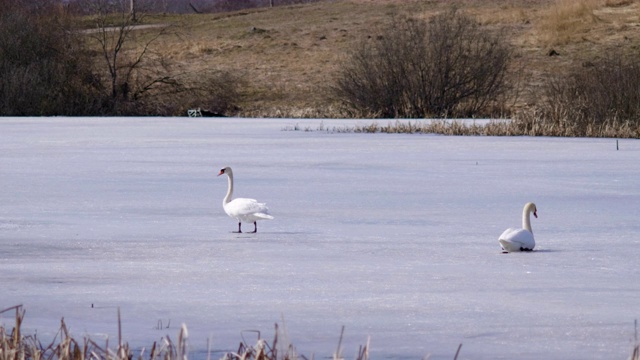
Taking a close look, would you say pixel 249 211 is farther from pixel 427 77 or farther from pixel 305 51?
pixel 305 51

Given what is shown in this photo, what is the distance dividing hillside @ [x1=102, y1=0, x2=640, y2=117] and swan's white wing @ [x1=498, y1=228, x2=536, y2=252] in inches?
1328

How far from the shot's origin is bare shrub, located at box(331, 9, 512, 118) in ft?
119

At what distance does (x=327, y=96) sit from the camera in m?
47.4

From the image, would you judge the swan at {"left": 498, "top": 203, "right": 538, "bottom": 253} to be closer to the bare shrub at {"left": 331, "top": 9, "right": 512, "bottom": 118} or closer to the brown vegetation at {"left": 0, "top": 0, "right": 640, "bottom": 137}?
the brown vegetation at {"left": 0, "top": 0, "right": 640, "bottom": 137}

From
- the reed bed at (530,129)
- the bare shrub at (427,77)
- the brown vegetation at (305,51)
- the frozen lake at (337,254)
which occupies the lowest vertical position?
the frozen lake at (337,254)

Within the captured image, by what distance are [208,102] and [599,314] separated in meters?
37.2

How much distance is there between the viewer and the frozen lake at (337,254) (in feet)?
19.6

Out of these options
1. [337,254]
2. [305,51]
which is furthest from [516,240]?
[305,51]

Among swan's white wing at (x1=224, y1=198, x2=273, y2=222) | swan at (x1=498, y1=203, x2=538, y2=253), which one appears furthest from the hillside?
swan at (x1=498, y1=203, x2=538, y2=253)

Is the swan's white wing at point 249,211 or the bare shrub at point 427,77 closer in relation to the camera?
the swan's white wing at point 249,211

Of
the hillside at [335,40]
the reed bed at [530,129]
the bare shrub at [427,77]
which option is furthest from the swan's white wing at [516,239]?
the hillside at [335,40]

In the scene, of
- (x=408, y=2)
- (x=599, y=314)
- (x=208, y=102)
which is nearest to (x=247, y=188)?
(x=599, y=314)

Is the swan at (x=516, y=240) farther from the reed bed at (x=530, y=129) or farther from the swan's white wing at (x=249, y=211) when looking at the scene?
the reed bed at (x=530, y=129)

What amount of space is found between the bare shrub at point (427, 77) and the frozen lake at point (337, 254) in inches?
697
